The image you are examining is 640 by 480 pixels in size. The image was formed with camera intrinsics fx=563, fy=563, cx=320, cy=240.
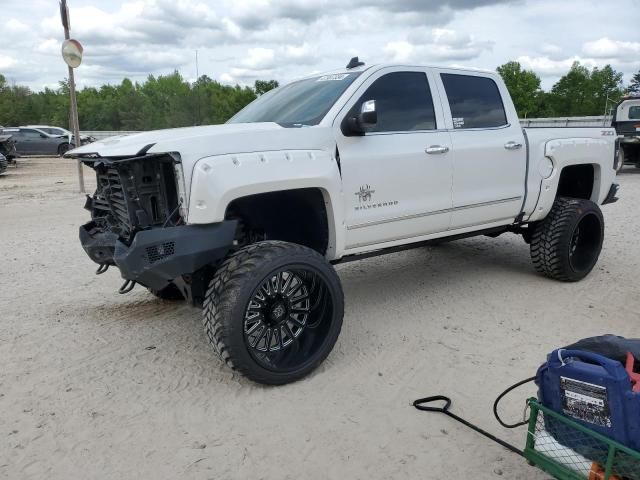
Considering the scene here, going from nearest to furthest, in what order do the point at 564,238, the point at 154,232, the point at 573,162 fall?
the point at 154,232
the point at 564,238
the point at 573,162

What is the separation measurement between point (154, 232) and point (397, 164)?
186cm

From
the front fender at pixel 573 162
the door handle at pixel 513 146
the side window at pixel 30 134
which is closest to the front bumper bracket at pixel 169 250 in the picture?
the door handle at pixel 513 146

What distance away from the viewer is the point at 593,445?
7.79ft

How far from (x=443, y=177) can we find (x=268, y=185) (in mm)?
1688

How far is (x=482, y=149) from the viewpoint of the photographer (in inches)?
189

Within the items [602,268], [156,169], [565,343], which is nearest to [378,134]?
[156,169]

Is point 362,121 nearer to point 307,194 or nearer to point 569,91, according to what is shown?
point 307,194

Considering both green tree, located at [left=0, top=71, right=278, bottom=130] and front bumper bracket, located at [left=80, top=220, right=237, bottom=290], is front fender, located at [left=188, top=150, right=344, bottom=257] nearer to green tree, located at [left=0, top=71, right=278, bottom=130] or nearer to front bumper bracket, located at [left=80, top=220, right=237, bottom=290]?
front bumper bracket, located at [left=80, top=220, right=237, bottom=290]

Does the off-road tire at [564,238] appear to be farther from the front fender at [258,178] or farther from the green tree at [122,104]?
the green tree at [122,104]

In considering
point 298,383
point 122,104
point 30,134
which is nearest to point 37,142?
point 30,134

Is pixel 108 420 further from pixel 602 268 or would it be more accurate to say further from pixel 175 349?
pixel 602 268

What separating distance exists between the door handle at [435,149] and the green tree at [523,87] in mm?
71994

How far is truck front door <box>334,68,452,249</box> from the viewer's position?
4000mm

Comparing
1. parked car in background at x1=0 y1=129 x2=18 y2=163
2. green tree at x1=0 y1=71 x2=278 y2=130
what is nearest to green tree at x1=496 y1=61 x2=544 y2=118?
green tree at x1=0 y1=71 x2=278 y2=130
